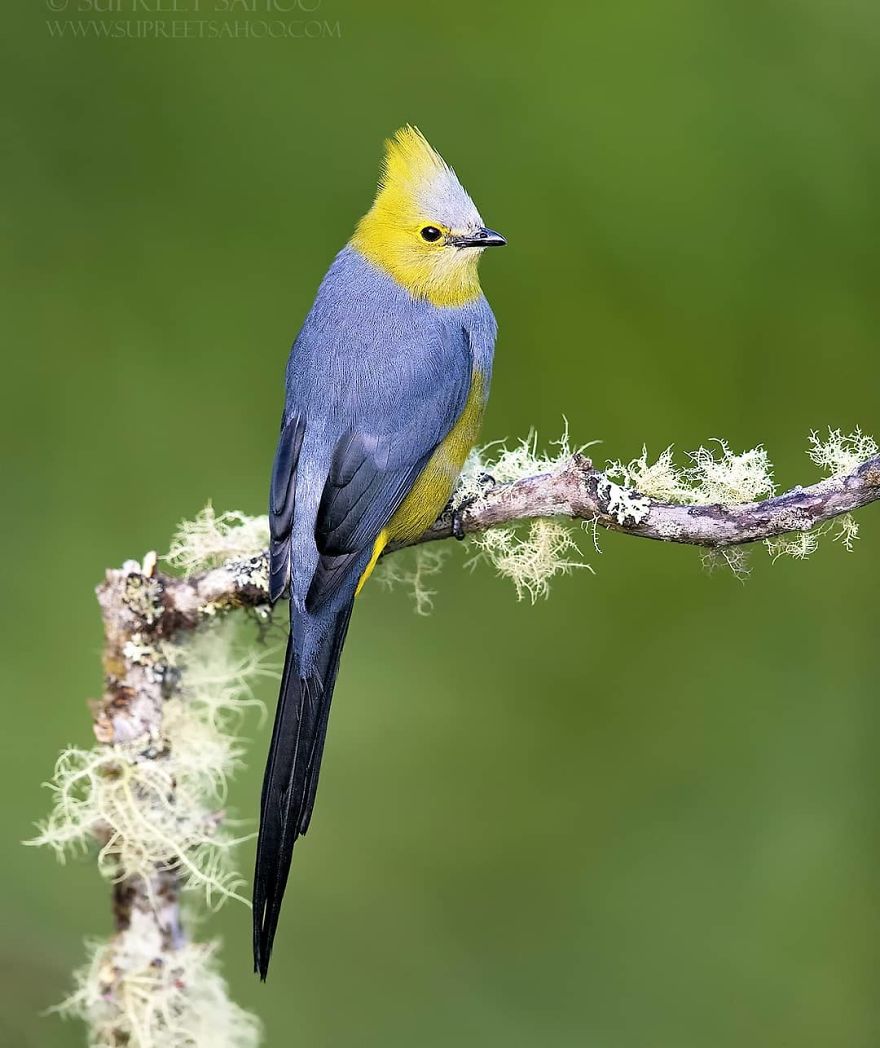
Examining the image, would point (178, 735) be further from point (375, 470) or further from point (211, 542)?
point (375, 470)

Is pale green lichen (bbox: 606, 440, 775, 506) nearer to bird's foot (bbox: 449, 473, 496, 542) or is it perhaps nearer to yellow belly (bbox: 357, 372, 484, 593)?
bird's foot (bbox: 449, 473, 496, 542)

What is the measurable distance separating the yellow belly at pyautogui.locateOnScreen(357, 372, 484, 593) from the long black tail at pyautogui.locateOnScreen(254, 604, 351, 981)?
0.78 ft

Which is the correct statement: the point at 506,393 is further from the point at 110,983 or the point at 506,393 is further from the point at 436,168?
the point at 110,983

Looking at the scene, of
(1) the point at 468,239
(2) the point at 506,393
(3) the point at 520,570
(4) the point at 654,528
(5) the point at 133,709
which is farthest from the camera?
(2) the point at 506,393

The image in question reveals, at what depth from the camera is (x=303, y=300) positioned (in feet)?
12.1

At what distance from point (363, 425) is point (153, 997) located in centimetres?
114

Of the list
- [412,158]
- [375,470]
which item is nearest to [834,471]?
[375,470]

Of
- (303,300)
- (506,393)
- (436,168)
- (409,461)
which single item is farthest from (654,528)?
(303,300)

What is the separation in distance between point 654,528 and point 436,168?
121cm

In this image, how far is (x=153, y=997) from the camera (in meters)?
2.16

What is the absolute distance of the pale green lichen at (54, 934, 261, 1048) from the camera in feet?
7.13

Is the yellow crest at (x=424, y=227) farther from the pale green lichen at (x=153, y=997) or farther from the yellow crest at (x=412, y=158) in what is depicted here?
the pale green lichen at (x=153, y=997)

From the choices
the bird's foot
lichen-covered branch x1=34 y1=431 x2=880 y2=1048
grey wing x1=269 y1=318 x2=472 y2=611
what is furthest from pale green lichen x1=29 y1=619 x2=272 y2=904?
the bird's foot

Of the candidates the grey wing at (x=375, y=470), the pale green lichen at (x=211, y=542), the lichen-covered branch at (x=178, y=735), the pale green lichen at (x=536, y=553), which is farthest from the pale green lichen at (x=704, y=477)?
the pale green lichen at (x=211, y=542)
